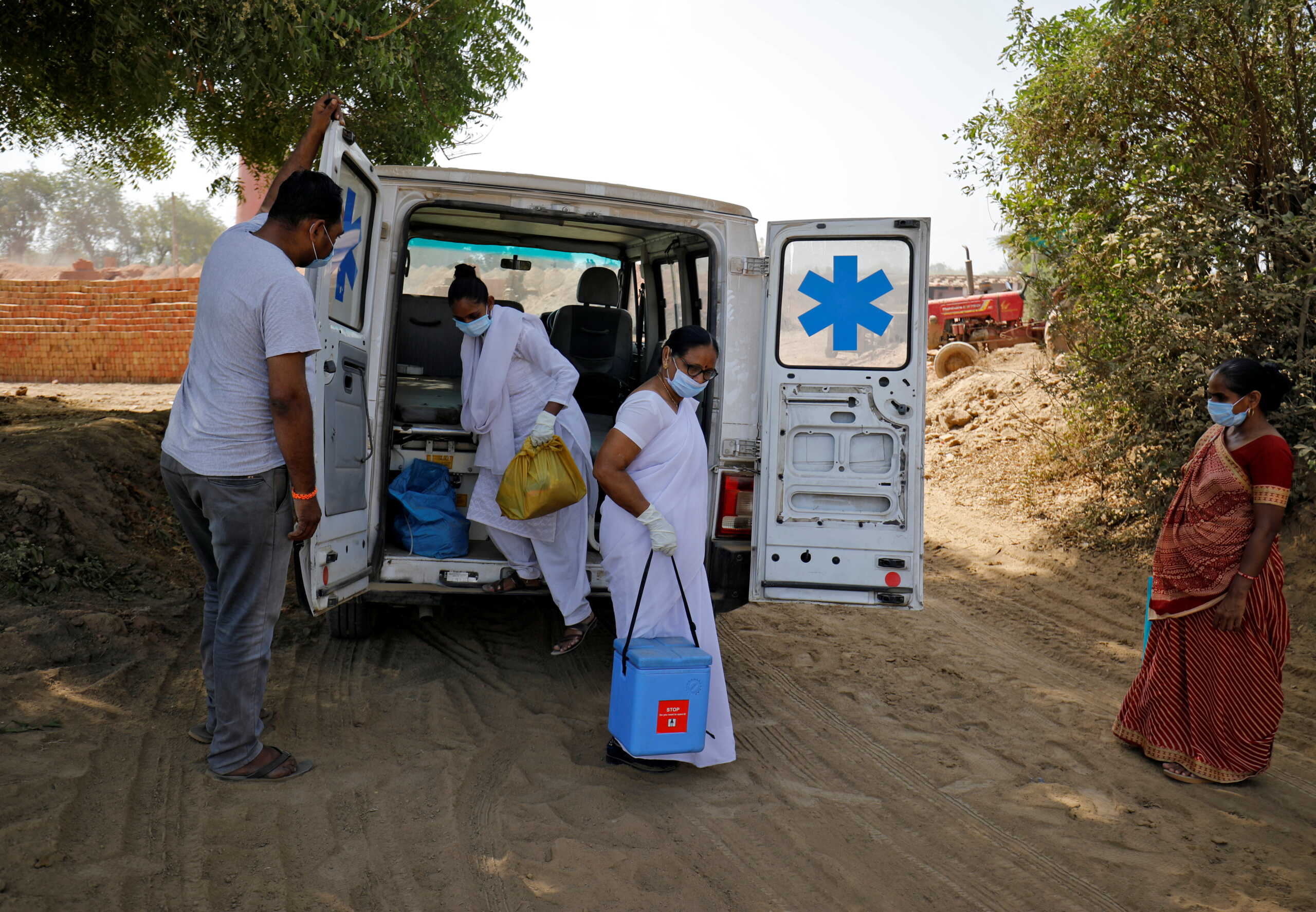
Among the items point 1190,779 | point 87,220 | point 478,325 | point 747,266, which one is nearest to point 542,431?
point 478,325

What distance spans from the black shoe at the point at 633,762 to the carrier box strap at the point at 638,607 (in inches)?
15.1

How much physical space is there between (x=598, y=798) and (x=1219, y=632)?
2556 mm

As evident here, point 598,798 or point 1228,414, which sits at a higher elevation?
point 1228,414

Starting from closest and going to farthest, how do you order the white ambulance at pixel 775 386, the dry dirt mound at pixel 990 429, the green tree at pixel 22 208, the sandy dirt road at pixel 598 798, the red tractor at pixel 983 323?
1. the sandy dirt road at pixel 598 798
2. the white ambulance at pixel 775 386
3. the dry dirt mound at pixel 990 429
4. the red tractor at pixel 983 323
5. the green tree at pixel 22 208

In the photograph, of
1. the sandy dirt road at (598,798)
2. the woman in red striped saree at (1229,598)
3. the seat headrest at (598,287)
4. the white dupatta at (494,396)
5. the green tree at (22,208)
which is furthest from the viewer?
the green tree at (22,208)

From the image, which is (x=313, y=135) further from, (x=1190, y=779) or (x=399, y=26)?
(x=1190, y=779)

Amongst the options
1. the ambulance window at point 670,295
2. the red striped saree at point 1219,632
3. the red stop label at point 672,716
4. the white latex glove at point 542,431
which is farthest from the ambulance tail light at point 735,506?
the red striped saree at point 1219,632

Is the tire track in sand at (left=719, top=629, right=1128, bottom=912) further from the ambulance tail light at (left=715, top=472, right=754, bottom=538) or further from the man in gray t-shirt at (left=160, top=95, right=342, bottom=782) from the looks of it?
the man in gray t-shirt at (left=160, top=95, right=342, bottom=782)

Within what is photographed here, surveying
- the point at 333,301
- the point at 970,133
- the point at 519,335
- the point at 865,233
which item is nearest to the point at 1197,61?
the point at 970,133

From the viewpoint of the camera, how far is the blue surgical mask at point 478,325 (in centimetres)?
462

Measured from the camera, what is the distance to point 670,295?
591 cm

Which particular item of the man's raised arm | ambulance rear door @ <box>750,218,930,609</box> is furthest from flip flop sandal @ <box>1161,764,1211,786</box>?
the man's raised arm

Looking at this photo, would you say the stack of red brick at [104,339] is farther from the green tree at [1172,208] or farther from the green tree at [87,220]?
the green tree at [87,220]

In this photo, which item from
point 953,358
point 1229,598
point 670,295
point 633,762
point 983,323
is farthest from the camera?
point 983,323
